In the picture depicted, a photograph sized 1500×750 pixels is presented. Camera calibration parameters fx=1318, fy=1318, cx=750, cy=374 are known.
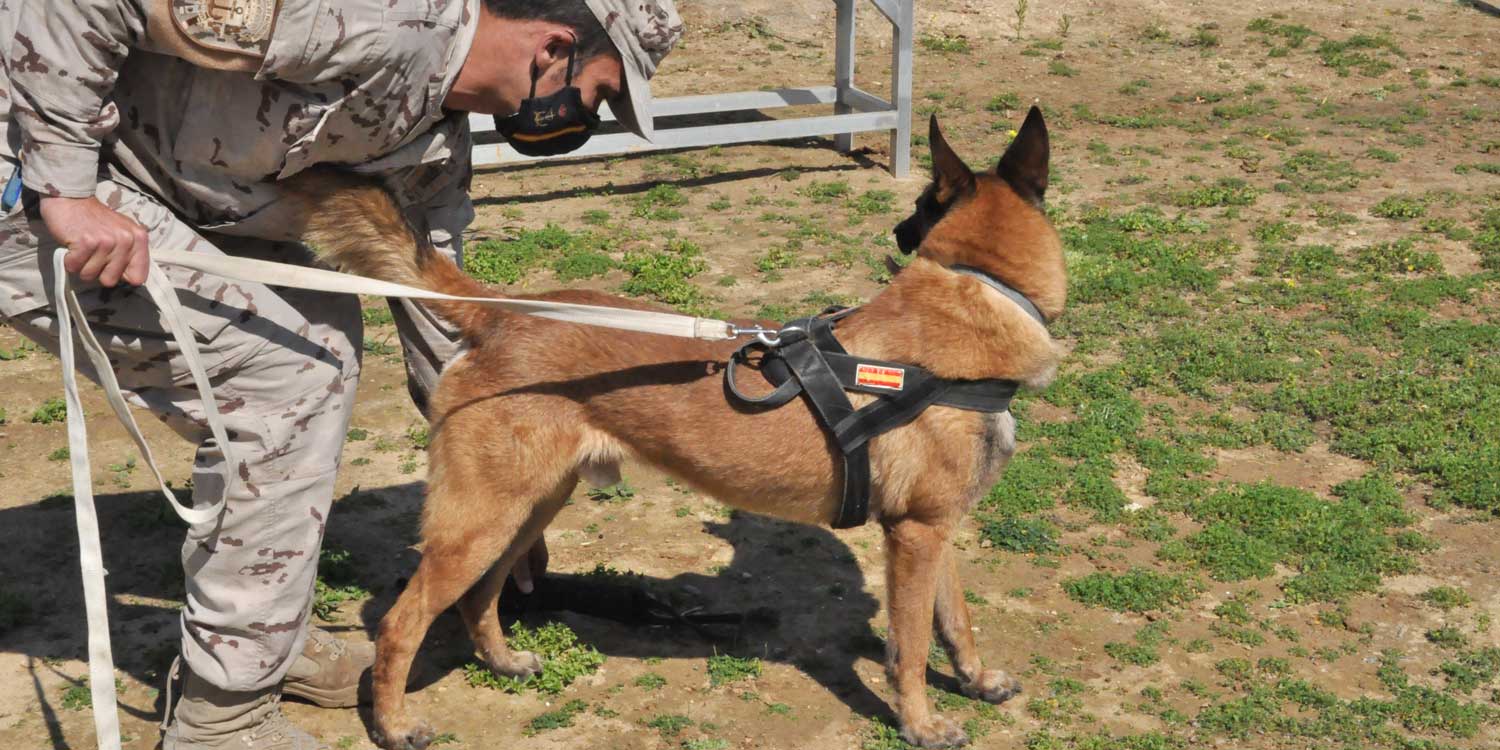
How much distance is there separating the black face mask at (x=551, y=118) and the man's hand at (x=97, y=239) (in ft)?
3.25

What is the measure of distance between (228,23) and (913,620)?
2.61m

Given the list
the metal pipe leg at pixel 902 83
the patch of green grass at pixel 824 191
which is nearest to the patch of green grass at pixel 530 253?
the patch of green grass at pixel 824 191

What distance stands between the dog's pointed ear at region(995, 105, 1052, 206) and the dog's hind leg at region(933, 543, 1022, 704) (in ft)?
4.16

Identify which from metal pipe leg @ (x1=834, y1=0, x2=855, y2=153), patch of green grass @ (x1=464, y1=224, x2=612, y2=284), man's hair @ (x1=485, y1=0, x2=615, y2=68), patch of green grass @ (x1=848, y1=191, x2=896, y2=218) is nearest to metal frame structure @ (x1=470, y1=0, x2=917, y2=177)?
metal pipe leg @ (x1=834, y1=0, x2=855, y2=153)

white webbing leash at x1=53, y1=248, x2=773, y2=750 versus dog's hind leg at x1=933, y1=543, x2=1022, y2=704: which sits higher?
white webbing leash at x1=53, y1=248, x2=773, y2=750

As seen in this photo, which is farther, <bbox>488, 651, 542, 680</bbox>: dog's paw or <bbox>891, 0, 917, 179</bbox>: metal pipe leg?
<bbox>891, 0, 917, 179</bbox>: metal pipe leg

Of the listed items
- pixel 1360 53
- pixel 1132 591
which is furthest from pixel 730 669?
pixel 1360 53

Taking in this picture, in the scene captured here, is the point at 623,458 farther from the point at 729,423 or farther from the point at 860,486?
the point at 860,486

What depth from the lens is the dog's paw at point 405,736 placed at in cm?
420

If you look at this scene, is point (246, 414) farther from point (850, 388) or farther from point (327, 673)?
point (850, 388)

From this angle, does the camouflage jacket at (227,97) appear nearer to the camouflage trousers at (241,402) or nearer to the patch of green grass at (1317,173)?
the camouflage trousers at (241,402)

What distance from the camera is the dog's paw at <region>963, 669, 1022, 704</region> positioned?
4508 mm

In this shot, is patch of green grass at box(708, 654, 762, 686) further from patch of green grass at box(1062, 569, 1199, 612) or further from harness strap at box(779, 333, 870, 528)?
patch of green grass at box(1062, 569, 1199, 612)

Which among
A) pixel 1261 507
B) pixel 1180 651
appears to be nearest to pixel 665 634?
pixel 1180 651
